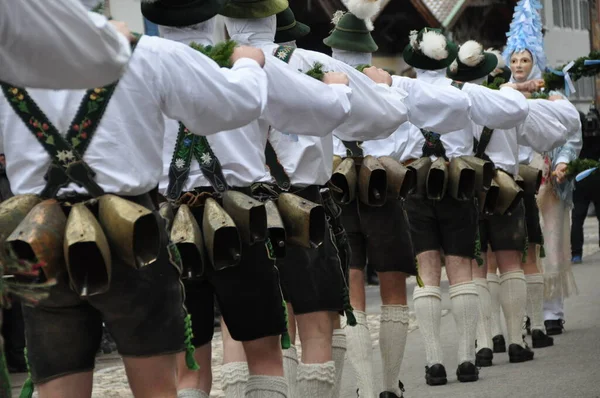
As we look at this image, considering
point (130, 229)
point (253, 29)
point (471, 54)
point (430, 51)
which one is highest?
point (471, 54)

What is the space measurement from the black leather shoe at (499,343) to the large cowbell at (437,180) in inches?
85.5

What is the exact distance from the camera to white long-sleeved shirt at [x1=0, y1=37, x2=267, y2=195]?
13.7 ft

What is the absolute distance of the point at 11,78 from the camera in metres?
3.39

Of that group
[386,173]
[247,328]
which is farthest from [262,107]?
[386,173]

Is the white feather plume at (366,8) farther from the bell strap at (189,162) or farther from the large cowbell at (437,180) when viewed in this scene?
the bell strap at (189,162)

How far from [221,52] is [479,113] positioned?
12.1ft

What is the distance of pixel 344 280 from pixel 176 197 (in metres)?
1.10

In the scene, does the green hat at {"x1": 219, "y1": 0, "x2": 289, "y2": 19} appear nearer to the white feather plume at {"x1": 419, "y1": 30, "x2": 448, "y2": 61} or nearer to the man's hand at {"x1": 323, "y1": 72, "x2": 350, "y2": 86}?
the man's hand at {"x1": 323, "y1": 72, "x2": 350, "y2": 86}

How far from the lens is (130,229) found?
4039 millimetres

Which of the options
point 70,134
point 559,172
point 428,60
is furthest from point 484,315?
point 70,134

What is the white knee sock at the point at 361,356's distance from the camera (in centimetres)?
726

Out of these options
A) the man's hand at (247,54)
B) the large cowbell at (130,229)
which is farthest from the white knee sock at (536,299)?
the large cowbell at (130,229)

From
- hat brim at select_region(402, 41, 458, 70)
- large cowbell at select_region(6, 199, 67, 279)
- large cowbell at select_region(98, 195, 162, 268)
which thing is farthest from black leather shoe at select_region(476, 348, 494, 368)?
large cowbell at select_region(6, 199, 67, 279)

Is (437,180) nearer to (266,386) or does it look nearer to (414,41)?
(414,41)
